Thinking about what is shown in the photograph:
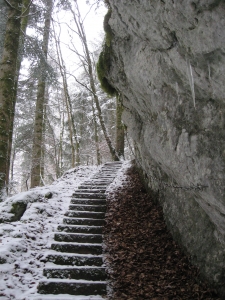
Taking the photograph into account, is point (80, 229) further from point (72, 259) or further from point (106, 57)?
point (106, 57)

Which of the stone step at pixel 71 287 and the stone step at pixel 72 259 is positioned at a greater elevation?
the stone step at pixel 72 259

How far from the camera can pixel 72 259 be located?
4973 mm

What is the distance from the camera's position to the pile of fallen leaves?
4.11 meters

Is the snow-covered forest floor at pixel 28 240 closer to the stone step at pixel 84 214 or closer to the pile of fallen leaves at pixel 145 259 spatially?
the stone step at pixel 84 214

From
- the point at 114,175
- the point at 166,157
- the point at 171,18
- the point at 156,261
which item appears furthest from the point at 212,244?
the point at 114,175

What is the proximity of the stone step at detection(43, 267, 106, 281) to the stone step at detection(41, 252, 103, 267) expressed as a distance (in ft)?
0.77

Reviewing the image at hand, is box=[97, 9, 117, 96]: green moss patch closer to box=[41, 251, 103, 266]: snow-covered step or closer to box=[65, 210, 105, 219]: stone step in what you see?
box=[65, 210, 105, 219]: stone step

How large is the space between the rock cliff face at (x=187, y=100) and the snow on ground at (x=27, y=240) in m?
2.80

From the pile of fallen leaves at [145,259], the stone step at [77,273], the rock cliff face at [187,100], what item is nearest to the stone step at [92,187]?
the pile of fallen leaves at [145,259]

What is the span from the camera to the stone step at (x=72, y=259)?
4.91 m

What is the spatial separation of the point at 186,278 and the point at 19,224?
138 inches

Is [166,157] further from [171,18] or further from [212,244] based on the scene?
[171,18]

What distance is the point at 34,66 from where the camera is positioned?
1010 centimetres

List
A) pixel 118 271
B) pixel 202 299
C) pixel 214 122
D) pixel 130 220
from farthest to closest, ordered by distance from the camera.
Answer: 1. pixel 130 220
2. pixel 118 271
3. pixel 202 299
4. pixel 214 122
